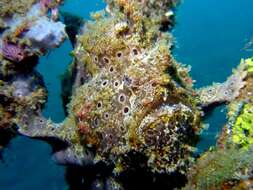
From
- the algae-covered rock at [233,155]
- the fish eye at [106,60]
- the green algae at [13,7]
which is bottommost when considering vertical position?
the algae-covered rock at [233,155]

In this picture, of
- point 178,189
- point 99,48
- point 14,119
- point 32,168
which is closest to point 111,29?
point 99,48

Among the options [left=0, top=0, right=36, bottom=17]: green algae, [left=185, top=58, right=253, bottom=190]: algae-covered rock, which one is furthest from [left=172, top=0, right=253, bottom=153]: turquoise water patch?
[left=0, top=0, right=36, bottom=17]: green algae

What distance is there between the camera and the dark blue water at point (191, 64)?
65.0 feet

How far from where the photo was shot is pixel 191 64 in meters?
35.9

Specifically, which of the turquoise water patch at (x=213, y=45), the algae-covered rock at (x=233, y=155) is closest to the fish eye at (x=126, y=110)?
the algae-covered rock at (x=233, y=155)

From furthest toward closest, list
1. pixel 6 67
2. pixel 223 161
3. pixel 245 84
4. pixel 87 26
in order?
pixel 87 26 < pixel 6 67 < pixel 245 84 < pixel 223 161

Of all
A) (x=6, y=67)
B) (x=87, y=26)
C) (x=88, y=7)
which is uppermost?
(x=88, y=7)

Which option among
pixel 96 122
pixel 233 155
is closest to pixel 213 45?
pixel 96 122

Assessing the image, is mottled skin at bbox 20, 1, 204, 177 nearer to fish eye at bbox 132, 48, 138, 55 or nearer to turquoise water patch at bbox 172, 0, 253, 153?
fish eye at bbox 132, 48, 138, 55

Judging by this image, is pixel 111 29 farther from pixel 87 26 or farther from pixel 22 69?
pixel 22 69

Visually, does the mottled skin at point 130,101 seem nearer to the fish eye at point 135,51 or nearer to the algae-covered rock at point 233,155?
the fish eye at point 135,51

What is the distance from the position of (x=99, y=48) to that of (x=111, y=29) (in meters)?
0.35

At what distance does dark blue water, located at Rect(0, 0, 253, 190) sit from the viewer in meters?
19.8

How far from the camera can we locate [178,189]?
472cm
